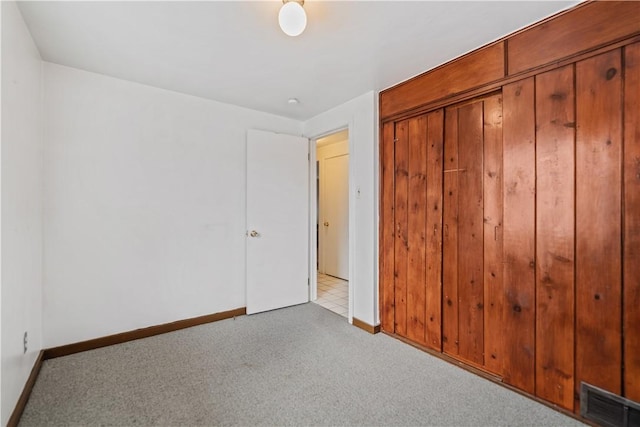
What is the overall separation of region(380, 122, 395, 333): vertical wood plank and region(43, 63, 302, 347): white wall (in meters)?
1.55

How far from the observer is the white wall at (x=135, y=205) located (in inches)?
90.5

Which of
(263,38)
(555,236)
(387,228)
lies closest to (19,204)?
(263,38)

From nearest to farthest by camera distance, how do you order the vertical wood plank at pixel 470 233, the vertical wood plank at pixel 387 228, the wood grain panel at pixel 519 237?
the wood grain panel at pixel 519 237 → the vertical wood plank at pixel 470 233 → the vertical wood plank at pixel 387 228

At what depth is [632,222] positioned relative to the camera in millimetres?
1441

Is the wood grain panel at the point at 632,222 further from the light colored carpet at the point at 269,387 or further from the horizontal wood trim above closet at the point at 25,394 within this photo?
the horizontal wood trim above closet at the point at 25,394

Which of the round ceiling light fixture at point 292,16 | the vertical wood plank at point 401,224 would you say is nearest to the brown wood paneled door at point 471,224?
the vertical wood plank at point 401,224

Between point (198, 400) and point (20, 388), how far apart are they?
1039mm

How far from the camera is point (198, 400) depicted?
1780mm

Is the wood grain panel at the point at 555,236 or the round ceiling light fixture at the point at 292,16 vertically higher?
the round ceiling light fixture at the point at 292,16

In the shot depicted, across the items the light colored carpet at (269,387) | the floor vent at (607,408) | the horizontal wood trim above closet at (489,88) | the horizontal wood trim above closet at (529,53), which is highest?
the horizontal wood trim above closet at (529,53)

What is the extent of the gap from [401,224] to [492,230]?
0.77 metres

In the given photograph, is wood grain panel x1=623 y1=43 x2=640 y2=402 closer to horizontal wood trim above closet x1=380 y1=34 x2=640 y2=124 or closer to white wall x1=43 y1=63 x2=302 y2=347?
horizontal wood trim above closet x1=380 y1=34 x2=640 y2=124

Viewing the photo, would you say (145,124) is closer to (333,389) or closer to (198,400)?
(198,400)

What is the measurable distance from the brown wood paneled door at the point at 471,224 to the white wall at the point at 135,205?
2.14 metres
